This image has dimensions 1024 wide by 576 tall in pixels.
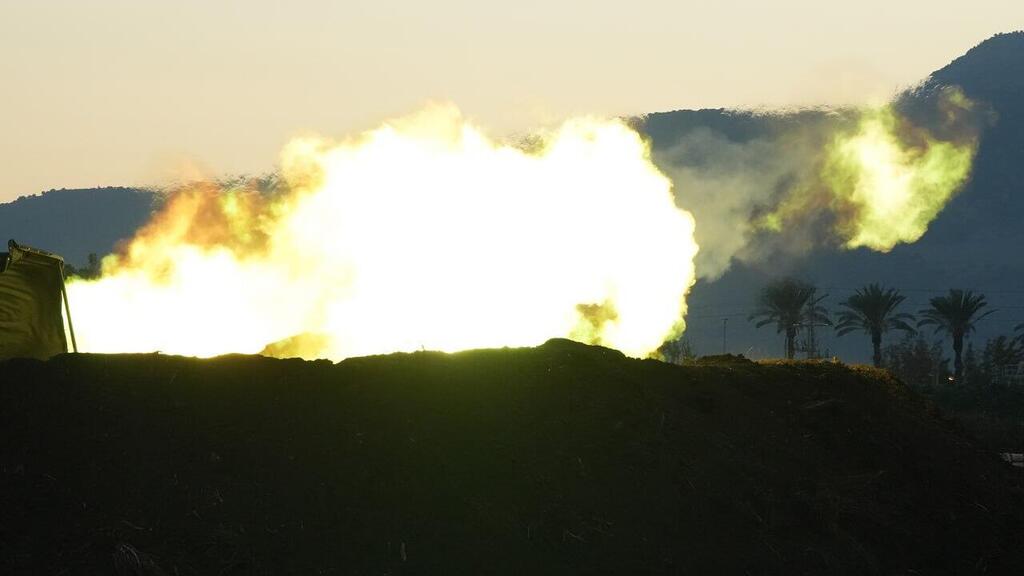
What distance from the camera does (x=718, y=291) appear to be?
169 meters

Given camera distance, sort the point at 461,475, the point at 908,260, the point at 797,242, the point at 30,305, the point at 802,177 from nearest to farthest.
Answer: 1. the point at 461,475
2. the point at 30,305
3. the point at 802,177
4. the point at 797,242
5. the point at 908,260

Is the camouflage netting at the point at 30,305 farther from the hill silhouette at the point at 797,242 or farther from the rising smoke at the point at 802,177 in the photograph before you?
the hill silhouette at the point at 797,242

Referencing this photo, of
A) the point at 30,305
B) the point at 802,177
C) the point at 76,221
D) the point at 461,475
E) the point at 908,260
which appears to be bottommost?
the point at 461,475

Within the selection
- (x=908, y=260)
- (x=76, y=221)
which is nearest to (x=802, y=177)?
(x=908, y=260)

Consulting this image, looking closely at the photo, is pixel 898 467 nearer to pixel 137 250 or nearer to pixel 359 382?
pixel 359 382

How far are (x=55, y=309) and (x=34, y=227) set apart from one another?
6588 inches

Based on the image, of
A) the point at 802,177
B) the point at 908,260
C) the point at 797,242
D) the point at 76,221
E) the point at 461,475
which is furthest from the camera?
the point at 908,260

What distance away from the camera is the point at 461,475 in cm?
1248

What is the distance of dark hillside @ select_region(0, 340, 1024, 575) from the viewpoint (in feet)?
36.5

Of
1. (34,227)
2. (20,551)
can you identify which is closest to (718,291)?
(34,227)

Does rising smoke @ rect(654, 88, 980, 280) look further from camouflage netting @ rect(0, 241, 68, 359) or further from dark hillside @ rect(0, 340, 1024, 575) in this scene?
camouflage netting @ rect(0, 241, 68, 359)

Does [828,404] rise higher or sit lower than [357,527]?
higher

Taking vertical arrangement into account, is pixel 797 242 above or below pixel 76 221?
below

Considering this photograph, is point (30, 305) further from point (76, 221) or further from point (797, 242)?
point (76, 221)
